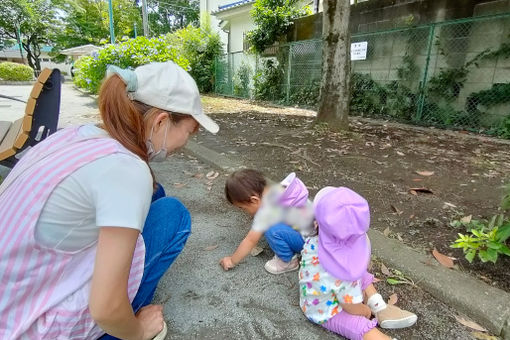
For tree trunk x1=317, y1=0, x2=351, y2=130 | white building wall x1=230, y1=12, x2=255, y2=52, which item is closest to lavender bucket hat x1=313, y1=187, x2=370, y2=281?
tree trunk x1=317, y1=0, x2=351, y2=130

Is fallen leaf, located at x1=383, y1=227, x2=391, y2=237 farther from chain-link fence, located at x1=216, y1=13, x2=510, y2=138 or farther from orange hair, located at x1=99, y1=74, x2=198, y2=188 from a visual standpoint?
chain-link fence, located at x1=216, y1=13, x2=510, y2=138

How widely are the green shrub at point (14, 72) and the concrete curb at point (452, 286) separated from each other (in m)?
22.3

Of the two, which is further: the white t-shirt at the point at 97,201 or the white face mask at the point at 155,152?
the white face mask at the point at 155,152

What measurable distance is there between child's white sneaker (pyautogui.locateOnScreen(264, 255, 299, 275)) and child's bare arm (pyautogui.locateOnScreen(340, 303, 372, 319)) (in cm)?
50

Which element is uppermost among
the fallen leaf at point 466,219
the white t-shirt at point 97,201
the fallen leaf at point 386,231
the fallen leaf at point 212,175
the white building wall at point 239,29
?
the white building wall at point 239,29

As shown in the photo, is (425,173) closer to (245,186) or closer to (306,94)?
(245,186)

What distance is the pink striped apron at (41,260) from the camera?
85 centimetres

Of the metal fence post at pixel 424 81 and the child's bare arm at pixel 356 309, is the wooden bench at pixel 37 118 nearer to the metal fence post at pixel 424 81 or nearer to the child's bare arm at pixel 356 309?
the child's bare arm at pixel 356 309

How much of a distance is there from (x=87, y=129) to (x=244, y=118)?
20.2ft

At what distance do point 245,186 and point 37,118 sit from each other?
1.49 m

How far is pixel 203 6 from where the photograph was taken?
2077 cm

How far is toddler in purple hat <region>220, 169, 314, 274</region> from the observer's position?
1.55 metres

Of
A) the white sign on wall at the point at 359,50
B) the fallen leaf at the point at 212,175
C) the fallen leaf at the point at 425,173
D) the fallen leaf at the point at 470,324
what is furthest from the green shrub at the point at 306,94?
the fallen leaf at the point at 470,324

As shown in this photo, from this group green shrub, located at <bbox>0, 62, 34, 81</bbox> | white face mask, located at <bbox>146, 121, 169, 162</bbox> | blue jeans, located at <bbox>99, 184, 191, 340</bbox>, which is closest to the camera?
Answer: white face mask, located at <bbox>146, 121, 169, 162</bbox>
